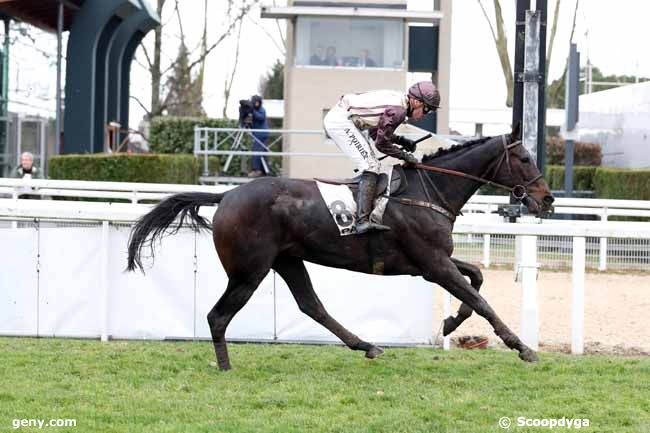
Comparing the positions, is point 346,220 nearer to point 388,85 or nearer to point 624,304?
point 624,304

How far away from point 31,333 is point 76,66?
13.6 meters

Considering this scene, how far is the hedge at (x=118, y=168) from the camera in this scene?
1789 centimetres

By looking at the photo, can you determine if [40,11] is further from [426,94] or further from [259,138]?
[426,94]

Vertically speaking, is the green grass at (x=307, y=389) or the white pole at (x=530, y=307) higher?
the white pole at (x=530, y=307)

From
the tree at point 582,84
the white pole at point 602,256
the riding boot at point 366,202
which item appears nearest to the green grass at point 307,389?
the riding boot at point 366,202

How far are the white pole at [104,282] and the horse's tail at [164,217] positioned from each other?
0.84 meters

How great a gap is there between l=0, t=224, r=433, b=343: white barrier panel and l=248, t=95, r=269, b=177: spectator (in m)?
10.6

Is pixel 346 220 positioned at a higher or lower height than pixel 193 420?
higher

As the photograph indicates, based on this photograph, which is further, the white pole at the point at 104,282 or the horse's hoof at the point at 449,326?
the white pole at the point at 104,282

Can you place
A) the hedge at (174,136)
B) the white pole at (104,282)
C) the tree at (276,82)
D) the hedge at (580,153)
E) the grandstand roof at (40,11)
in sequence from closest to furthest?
the white pole at (104,282) → the grandstand roof at (40,11) → the hedge at (174,136) → the hedge at (580,153) → the tree at (276,82)

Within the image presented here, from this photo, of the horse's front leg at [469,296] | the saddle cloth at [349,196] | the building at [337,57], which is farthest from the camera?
the building at [337,57]

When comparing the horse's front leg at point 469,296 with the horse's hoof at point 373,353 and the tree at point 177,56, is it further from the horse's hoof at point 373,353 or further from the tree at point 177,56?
the tree at point 177,56

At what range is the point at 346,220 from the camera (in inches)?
285

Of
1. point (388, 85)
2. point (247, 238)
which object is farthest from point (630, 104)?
point (247, 238)
